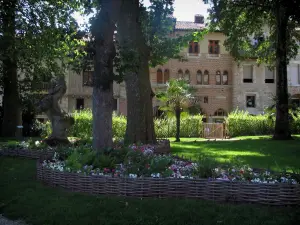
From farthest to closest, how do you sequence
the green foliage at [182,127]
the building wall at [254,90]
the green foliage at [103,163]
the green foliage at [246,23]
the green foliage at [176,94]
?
the building wall at [254,90] < the green foliage at [182,127] < the green foliage at [176,94] < the green foliage at [246,23] < the green foliage at [103,163]

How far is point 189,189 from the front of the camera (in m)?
5.78

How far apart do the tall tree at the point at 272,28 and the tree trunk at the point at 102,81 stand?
442 inches

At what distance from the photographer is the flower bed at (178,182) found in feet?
17.9

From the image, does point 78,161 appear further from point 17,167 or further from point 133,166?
point 17,167

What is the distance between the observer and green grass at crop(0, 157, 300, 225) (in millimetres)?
4754

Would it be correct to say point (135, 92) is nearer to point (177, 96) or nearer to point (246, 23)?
point (177, 96)

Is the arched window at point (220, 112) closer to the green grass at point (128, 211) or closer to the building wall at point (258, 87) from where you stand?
the building wall at point (258, 87)

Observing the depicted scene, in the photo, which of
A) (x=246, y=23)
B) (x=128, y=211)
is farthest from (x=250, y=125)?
(x=128, y=211)

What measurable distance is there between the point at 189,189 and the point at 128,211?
1141 millimetres

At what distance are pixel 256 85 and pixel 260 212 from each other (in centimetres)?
3684

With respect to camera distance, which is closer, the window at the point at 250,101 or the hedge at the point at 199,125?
the hedge at the point at 199,125

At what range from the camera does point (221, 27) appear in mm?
23359

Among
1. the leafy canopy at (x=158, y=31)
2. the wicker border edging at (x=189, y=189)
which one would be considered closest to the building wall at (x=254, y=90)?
the leafy canopy at (x=158, y=31)

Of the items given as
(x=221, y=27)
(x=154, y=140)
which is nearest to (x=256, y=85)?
(x=221, y=27)
